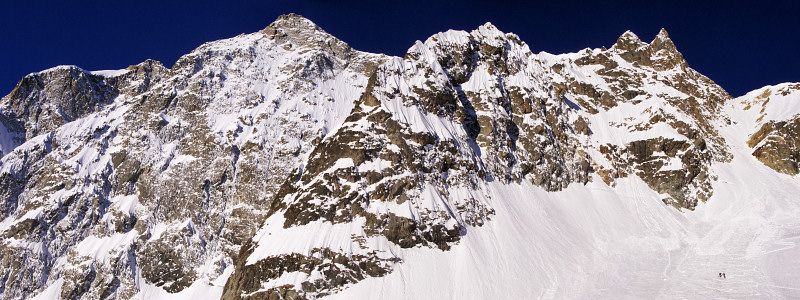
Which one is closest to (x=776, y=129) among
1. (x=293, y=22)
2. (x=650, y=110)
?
(x=650, y=110)

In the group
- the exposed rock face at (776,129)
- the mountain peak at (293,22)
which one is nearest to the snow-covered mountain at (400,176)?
the exposed rock face at (776,129)

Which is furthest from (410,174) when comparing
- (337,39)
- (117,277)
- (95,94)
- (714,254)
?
(95,94)

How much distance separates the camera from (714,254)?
70.2 metres

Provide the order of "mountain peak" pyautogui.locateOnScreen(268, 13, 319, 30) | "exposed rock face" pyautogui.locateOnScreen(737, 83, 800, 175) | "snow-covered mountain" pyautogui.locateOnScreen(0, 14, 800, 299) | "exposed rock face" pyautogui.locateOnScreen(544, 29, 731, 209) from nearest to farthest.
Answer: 1. "snow-covered mountain" pyautogui.locateOnScreen(0, 14, 800, 299)
2. "exposed rock face" pyautogui.locateOnScreen(544, 29, 731, 209)
3. "exposed rock face" pyautogui.locateOnScreen(737, 83, 800, 175)
4. "mountain peak" pyautogui.locateOnScreen(268, 13, 319, 30)

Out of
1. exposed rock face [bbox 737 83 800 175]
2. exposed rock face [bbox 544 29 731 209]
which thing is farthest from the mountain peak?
exposed rock face [bbox 737 83 800 175]

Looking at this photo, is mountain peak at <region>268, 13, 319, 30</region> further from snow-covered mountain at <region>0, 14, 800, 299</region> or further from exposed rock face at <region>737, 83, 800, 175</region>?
exposed rock face at <region>737, 83, 800, 175</region>

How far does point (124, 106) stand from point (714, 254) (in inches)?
4763

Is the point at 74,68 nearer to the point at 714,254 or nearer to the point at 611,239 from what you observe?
the point at 611,239

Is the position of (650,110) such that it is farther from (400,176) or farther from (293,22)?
(293,22)

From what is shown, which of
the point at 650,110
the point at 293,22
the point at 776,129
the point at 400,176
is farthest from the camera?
the point at 293,22

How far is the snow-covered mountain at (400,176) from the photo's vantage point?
64938 mm

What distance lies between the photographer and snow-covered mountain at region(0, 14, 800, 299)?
64938 millimetres

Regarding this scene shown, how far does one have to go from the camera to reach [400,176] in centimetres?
7269

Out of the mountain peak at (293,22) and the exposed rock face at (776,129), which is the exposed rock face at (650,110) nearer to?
the exposed rock face at (776,129)
